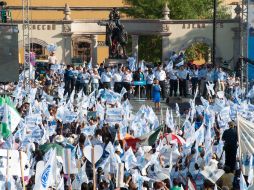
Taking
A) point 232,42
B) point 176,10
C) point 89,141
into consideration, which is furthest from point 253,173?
point 176,10

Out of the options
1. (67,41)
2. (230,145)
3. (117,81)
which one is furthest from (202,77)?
(230,145)

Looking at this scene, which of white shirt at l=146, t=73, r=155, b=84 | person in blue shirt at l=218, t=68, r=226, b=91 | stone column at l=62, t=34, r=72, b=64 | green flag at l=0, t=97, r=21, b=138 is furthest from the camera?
stone column at l=62, t=34, r=72, b=64

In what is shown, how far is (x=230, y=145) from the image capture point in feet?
68.5

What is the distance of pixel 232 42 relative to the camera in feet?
178

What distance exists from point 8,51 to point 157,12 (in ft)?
82.4

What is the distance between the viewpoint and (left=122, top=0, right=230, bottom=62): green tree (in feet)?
193

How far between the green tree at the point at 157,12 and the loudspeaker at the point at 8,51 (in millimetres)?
22595

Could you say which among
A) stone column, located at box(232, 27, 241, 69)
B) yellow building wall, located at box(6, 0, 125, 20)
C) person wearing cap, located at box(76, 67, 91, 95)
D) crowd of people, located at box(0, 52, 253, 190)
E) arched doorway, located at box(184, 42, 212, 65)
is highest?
yellow building wall, located at box(6, 0, 125, 20)

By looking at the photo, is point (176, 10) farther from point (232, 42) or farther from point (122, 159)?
point (122, 159)

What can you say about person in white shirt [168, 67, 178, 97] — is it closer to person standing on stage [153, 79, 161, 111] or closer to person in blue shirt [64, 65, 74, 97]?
person in blue shirt [64, 65, 74, 97]

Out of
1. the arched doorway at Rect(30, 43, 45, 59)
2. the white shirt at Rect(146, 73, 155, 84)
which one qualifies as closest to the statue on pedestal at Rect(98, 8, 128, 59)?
the white shirt at Rect(146, 73, 155, 84)

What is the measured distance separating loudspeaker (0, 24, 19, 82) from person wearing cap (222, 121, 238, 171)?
14.8m

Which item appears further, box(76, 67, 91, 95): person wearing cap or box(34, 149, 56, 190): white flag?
box(76, 67, 91, 95): person wearing cap

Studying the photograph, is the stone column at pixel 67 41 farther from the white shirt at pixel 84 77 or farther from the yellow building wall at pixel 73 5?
the white shirt at pixel 84 77
